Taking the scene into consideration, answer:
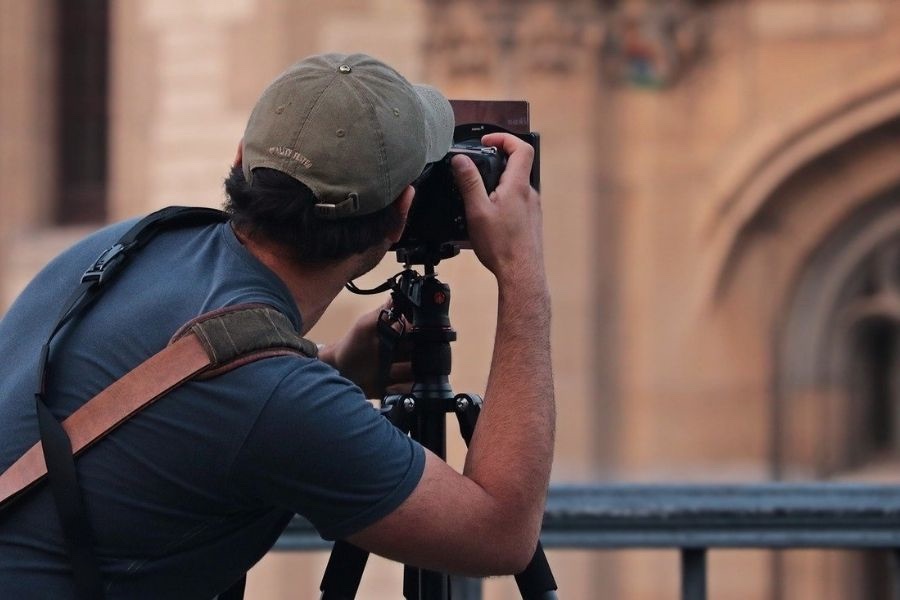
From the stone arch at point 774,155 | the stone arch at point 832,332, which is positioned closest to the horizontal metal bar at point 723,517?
the stone arch at point 774,155

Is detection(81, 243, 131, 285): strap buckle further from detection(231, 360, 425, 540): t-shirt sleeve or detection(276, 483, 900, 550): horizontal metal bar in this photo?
detection(276, 483, 900, 550): horizontal metal bar

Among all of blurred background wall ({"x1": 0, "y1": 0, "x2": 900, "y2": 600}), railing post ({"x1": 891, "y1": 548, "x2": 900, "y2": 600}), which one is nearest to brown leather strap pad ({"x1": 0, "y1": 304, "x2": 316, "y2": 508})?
railing post ({"x1": 891, "y1": 548, "x2": 900, "y2": 600})

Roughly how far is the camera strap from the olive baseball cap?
0.53 ft

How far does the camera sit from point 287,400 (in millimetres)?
1797

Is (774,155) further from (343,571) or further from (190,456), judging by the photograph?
(190,456)

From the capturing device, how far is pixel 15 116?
26.3 ft

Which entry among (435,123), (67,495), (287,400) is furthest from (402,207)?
(67,495)

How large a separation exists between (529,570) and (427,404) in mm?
264

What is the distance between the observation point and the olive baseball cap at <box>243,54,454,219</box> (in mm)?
1874

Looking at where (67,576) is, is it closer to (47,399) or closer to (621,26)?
(47,399)

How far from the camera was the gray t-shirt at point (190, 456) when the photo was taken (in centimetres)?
181


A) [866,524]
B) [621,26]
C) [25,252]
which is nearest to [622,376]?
[621,26]

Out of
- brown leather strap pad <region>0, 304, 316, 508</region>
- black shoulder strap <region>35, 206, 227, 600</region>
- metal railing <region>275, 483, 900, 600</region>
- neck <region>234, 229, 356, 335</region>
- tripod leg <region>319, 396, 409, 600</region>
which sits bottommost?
metal railing <region>275, 483, 900, 600</region>

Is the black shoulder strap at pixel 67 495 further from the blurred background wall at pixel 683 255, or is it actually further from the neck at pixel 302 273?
the blurred background wall at pixel 683 255
